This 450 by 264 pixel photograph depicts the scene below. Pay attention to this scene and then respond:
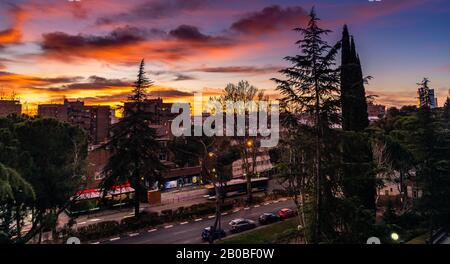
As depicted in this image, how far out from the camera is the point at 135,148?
2591 cm

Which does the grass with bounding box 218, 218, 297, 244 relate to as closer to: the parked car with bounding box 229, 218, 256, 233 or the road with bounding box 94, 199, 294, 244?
the parked car with bounding box 229, 218, 256, 233

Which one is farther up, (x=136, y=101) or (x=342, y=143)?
(x=136, y=101)

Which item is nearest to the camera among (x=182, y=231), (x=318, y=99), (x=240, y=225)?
(x=318, y=99)

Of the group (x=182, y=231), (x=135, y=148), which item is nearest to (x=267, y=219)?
(x=182, y=231)

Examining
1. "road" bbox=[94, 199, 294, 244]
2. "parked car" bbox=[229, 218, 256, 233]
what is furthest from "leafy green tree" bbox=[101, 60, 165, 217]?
"parked car" bbox=[229, 218, 256, 233]

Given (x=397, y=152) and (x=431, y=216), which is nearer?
(x=431, y=216)

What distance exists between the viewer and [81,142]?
20781 mm

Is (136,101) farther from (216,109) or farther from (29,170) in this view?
(29,170)

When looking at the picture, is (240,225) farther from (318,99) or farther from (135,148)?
(318,99)

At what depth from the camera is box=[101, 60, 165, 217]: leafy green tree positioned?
997 inches

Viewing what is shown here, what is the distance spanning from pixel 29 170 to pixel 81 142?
4.07 meters

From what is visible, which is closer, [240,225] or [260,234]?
[260,234]

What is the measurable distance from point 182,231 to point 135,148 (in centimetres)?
783
